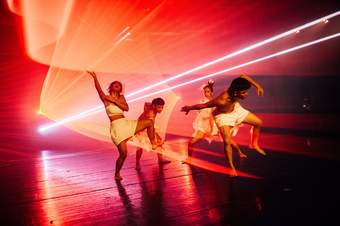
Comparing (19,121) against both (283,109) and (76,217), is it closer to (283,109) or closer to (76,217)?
(76,217)

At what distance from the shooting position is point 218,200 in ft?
13.3

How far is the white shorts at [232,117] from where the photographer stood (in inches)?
216

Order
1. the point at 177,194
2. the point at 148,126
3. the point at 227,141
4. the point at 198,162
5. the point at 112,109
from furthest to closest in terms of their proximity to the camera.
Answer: the point at 198,162, the point at 148,126, the point at 112,109, the point at 227,141, the point at 177,194

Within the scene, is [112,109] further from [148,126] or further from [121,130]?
[148,126]

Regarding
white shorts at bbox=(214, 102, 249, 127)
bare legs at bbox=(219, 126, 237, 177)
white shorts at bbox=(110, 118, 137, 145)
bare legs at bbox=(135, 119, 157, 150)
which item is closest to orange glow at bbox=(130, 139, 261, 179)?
bare legs at bbox=(219, 126, 237, 177)

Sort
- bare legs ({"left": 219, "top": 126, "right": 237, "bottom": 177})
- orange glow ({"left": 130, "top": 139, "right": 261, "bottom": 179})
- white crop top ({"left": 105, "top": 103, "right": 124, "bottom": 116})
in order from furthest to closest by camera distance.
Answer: orange glow ({"left": 130, "top": 139, "right": 261, "bottom": 179}), white crop top ({"left": 105, "top": 103, "right": 124, "bottom": 116}), bare legs ({"left": 219, "top": 126, "right": 237, "bottom": 177})

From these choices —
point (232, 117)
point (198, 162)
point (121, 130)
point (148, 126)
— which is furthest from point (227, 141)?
point (121, 130)

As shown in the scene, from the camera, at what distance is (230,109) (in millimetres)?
5480

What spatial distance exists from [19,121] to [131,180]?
997 cm

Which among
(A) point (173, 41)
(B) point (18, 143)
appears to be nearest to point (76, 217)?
(B) point (18, 143)

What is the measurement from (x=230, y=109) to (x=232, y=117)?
142 mm

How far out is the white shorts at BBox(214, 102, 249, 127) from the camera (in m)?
5.48

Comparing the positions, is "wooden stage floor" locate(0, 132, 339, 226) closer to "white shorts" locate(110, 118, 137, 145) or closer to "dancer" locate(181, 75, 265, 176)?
"dancer" locate(181, 75, 265, 176)

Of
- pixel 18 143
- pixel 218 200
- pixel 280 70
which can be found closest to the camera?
pixel 218 200
